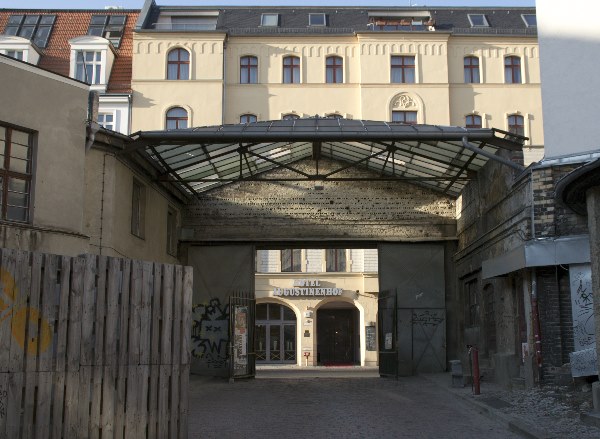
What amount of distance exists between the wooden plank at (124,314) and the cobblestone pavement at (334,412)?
328 centimetres

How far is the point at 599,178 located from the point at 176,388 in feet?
19.0

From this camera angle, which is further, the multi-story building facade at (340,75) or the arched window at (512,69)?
the arched window at (512,69)

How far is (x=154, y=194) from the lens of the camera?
73.0 ft

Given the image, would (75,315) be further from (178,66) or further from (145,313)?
(178,66)

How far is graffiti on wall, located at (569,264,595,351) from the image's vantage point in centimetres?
1473

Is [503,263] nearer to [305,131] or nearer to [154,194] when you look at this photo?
[305,131]

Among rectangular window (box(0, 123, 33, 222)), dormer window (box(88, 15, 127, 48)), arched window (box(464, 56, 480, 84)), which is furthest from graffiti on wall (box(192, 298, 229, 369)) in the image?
dormer window (box(88, 15, 127, 48))

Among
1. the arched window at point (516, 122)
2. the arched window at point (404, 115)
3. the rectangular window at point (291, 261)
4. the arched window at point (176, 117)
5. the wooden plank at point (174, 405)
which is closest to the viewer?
the wooden plank at point (174, 405)

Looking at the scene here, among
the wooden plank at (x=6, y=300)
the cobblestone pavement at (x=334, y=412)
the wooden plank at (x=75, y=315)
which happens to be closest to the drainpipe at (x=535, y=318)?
the cobblestone pavement at (x=334, y=412)

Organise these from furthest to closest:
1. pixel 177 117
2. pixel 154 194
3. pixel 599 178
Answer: pixel 177 117 → pixel 154 194 → pixel 599 178

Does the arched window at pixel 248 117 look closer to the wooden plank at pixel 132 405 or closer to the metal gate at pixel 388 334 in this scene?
the metal gate at pixel 388 334

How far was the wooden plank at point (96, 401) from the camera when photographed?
25.0ft

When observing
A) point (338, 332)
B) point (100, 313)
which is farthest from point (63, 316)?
point (338, 332)

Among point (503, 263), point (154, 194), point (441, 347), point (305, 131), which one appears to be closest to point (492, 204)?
point (503, 263)
